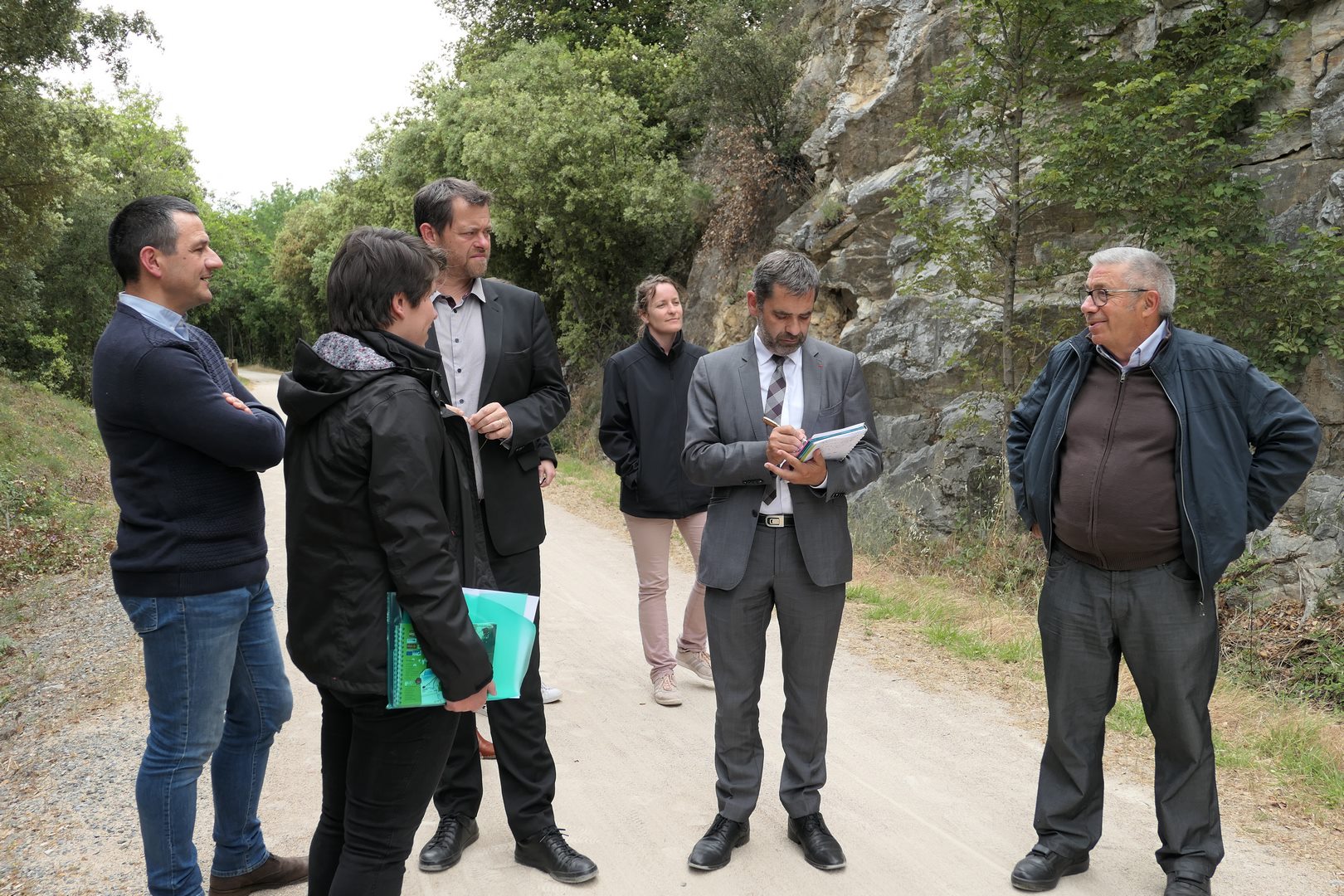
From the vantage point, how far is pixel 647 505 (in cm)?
570

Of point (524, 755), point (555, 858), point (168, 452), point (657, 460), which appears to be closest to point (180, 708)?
point (168, 452)

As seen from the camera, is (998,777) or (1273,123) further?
(1273,123)

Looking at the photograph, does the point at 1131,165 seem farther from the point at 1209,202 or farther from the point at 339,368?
the point at 339,368

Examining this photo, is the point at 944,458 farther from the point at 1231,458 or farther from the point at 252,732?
the point at 252,732

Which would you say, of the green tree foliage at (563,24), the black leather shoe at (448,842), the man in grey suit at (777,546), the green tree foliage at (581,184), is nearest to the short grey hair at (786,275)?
the man in grey suit at (777,546)

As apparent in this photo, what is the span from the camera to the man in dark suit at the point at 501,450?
363 cm

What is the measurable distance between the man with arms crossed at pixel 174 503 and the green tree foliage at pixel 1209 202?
280 inches

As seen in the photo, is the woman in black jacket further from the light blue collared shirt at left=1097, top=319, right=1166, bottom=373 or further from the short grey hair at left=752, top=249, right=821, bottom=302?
the light blue collared shirt at left=1097, top=319, right=1166, bottom=373

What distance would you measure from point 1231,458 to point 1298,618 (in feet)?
15.2

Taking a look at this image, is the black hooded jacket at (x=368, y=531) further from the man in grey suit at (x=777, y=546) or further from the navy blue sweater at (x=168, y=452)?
the man in grey suit at (x=777, y=546)

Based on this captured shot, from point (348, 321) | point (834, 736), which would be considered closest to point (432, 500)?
point (348, 321)

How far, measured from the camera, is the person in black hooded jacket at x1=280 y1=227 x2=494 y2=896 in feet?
8.25

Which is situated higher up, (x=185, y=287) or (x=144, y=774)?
(x=185, y=287)

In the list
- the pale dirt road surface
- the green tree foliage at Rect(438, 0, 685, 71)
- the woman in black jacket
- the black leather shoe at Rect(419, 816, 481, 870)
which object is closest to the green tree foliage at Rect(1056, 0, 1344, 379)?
the woman in black jacket
